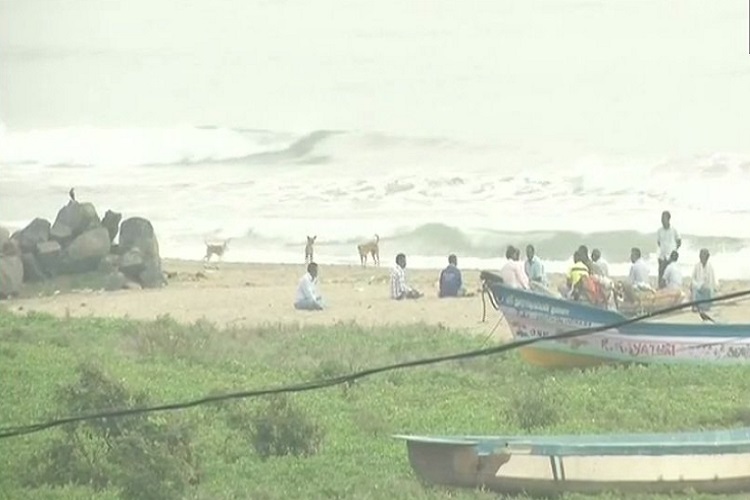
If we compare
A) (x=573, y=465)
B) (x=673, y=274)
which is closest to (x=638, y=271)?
(x=673, y=274)

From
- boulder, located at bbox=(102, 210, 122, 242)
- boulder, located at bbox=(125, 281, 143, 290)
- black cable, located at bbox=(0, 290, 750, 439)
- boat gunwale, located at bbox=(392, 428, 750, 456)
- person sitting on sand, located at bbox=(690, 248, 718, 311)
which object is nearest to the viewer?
boat gunwale, located at bbox=(392, 428, 750, 456)

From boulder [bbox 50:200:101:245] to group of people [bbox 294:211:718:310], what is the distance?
90 centimetres

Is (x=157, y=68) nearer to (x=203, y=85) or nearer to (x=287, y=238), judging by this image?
(x=203, y=85)

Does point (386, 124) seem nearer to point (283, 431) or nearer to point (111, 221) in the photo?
point (111, 221)

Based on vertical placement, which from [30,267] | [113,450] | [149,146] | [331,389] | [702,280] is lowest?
[113,450]

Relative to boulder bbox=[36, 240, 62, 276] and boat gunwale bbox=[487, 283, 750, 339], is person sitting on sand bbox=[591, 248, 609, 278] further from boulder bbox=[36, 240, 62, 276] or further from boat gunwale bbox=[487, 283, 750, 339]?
boulder bbox=[36, 240, 62, 276]

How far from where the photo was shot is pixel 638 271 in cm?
805

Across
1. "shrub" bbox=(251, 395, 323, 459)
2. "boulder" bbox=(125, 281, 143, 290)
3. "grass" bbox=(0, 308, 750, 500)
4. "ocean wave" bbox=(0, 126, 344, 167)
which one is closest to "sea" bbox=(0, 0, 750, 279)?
"ocean wave" bbox=(0, 126, 344, 167)

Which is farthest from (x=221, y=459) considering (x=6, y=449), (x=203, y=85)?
(x=203, y=85)

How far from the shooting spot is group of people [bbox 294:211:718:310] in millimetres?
8031

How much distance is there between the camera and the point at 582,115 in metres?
7.96

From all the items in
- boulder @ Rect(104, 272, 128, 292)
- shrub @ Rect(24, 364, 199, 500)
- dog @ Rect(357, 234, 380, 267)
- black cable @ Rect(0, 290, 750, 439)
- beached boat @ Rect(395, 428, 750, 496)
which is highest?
dog @ Rect(357, 234, 380, 267)

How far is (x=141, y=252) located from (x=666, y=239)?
7.10 ft

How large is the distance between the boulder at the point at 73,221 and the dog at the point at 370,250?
1.09m
